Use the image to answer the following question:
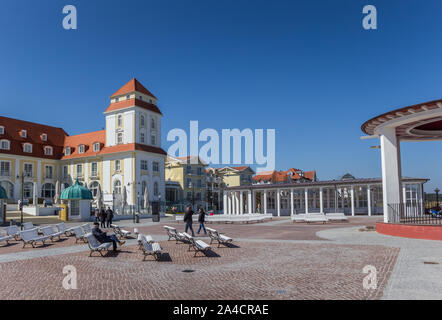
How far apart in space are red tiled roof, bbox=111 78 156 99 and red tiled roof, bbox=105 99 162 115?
5.15ft

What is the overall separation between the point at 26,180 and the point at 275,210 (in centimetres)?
3713

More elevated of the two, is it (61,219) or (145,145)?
(145,145)

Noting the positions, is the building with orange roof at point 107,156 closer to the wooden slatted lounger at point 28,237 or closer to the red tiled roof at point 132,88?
the red tiled roof at point 132,88

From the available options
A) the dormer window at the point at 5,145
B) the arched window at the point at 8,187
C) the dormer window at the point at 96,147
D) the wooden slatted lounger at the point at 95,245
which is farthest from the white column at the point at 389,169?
the dormer window at the point at 5,145

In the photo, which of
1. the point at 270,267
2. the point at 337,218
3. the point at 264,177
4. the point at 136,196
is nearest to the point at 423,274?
the point at 270,267

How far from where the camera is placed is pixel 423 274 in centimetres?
861

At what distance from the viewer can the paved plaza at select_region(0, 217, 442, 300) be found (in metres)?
7.32

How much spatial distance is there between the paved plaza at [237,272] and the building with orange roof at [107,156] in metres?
39.0

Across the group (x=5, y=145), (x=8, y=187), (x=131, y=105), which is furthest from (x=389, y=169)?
(x=5, y=145)

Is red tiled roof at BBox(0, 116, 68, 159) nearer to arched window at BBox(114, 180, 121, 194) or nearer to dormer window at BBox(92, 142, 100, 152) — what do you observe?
dormer window at BBox(92, 142, 100, 152)

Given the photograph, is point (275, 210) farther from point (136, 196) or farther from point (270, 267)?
point (270, 267)

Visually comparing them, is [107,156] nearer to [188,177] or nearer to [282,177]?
[188,177]

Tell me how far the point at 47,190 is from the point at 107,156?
40.9 ft

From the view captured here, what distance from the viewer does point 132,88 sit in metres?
55.3
